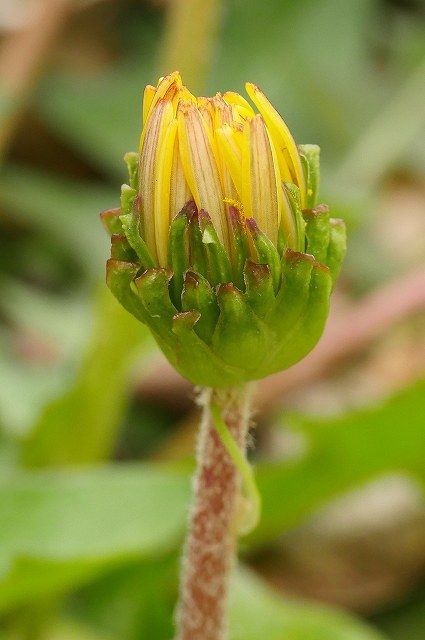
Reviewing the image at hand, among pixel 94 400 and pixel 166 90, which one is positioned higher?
pixel 94 400

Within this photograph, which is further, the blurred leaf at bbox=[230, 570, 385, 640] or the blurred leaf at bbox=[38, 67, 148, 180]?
the blurred leaf at bbox=[38, 67, 148, 180]

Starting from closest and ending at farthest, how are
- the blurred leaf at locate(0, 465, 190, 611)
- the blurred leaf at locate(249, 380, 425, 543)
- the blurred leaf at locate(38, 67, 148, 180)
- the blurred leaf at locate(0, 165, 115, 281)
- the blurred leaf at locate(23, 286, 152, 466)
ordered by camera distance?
the blurred leaf at locate(0, 465, 190, 611) → the blurred leaf at locate(249, 380, 425, 543) → the blurred leaf at locate(23, 286, 152, 466) → the blurred leaf at locate(0, 165, 115, 281) → the blurred leaf at locate(38, 67, 148, 180)

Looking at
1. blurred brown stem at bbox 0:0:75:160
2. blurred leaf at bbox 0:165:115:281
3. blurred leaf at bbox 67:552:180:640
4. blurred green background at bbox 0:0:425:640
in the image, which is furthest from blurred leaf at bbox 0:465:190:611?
blurred brown stem at bbox 0:0:75:160

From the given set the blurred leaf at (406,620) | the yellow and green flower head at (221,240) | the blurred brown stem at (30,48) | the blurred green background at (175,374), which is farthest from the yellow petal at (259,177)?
the blurred brown stem at (30,48)

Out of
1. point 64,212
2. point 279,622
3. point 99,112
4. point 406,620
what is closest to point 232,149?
point 279,622

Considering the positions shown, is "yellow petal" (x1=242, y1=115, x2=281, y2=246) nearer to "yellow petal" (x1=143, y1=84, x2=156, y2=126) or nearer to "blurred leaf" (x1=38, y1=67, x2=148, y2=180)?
"yellow petal" (x1=143, y1=84, x2=156, y2=126)

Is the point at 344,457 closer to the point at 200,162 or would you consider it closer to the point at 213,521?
the point at 213,521

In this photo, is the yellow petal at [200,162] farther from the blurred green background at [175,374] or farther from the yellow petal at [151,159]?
the blurred green background at [175,374]
